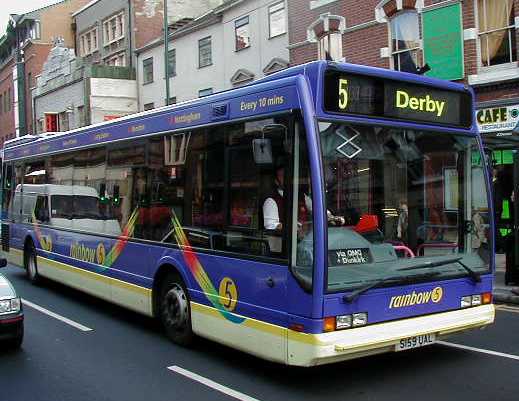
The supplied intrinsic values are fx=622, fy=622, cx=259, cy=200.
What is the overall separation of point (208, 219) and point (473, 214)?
2.75 meters

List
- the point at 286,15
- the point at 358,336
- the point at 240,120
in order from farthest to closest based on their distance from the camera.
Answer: the point at 286,15 < the point at 240,120 < the point at 358,336

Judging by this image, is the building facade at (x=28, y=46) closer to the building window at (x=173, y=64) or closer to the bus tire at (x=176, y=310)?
the building window at (x=173, y=64)

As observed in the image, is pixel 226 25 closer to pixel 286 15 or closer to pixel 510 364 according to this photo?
pixel 286 15

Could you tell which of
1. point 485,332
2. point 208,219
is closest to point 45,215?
point 208,219

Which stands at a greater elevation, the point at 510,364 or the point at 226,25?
the point at 226,25

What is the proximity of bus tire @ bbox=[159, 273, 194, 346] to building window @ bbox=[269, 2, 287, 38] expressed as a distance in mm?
17900

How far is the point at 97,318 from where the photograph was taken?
8.80 metres

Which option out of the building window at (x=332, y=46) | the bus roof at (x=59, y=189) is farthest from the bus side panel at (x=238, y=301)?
the building window at (x=332, y=46)

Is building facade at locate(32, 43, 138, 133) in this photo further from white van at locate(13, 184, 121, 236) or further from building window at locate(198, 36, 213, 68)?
white van at locate(13, 184, 121, 236)

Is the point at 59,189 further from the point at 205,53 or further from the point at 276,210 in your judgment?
the point at 205,53

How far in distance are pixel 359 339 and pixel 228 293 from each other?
4.99 ft

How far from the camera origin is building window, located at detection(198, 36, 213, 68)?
28.6 meters

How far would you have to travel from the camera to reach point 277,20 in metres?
24.0

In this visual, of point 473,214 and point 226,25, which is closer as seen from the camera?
point 473,214
